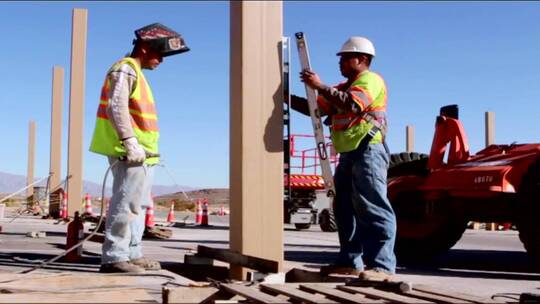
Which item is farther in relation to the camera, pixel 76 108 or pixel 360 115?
pixel 76 108

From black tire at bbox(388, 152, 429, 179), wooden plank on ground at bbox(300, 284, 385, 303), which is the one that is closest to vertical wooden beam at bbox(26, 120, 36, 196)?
black tire at bbox(388, 152, 429, 179)

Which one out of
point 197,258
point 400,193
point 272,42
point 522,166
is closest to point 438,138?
point 400,193

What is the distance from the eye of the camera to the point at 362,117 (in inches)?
192

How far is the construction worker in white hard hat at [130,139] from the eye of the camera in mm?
5141

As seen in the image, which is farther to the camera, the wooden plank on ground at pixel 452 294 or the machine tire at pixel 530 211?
the machine tire at pixel 530 211

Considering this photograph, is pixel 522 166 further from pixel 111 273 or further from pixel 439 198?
pixel 111 273

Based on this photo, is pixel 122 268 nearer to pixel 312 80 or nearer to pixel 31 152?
pixel 312 80

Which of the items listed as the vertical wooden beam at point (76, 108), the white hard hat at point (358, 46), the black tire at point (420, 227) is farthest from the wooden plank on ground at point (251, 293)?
the vertical wooden beam at point (76, 108)

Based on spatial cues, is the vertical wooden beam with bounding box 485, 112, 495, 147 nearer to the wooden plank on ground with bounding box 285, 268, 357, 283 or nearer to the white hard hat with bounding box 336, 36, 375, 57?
the white hard hat with bounding box 336, 36, 375, 57

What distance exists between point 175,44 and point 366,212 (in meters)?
1.86

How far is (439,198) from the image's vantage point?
7.38 meters

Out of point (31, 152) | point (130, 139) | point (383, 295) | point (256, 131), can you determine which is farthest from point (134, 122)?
point (31, 152)

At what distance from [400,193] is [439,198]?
0.51m

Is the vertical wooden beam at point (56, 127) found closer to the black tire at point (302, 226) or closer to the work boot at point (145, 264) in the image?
the black tire at point (302, 226)
